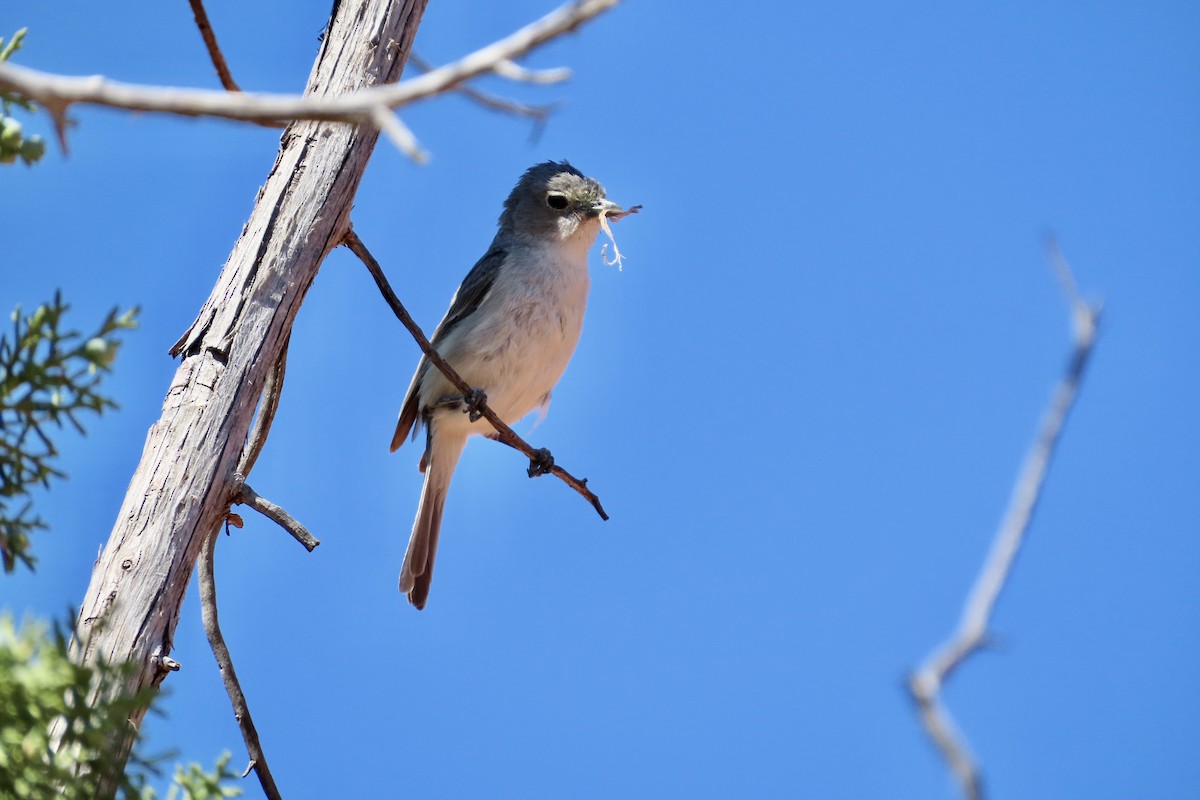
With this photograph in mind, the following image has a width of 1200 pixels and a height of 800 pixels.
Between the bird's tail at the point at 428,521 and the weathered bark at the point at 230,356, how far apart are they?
2.60m

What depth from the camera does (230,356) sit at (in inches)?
128

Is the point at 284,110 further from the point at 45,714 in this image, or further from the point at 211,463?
the point at 211,463

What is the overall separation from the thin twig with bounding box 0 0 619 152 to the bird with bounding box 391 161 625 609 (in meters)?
4.26

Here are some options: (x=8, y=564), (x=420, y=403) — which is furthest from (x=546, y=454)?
(x=8, y=564)

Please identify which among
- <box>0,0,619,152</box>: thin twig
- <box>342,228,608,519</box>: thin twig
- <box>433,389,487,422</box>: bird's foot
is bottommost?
<box>0,0,619,152</box>: thin twig

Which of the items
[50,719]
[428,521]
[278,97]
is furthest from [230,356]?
[428,521]

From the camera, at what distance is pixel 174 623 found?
2.97 m

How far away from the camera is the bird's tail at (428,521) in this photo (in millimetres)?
5848

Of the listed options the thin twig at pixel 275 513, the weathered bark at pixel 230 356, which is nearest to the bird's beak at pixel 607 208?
the weathered bark at pixel 230 356

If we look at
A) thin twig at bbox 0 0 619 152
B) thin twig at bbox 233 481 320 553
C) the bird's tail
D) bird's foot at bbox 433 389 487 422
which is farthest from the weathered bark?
the bird's tail

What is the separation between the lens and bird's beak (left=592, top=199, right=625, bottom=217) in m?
6.19

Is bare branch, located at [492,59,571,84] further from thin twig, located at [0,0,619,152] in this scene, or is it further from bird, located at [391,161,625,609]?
bird, located at [391,161,625,609]

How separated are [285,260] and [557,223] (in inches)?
122

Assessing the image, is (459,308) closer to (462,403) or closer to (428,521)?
(462,403)
